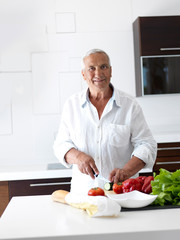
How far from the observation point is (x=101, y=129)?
2.38m

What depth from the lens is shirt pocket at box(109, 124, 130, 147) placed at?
2348 mm

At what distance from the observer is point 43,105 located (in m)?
3.86

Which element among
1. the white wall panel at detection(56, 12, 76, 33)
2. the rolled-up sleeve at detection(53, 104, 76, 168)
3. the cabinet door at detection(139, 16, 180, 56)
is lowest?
the rolled-up sleeve at detection(53, 104, 76, 168)

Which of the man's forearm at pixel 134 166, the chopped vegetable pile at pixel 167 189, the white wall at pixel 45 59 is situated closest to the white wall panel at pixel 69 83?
the white wall at pixel 45 59

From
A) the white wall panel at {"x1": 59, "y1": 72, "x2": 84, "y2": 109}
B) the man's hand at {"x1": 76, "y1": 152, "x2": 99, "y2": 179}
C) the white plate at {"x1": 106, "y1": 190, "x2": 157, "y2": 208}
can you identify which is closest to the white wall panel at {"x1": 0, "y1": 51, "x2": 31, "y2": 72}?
the white wall panel at {"x1": 59, "y1": 72, "x2": 84, "y2": 109}

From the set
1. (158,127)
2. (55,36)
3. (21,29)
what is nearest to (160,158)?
(158,127)

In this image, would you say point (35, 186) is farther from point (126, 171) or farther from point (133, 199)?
point (133, 199)

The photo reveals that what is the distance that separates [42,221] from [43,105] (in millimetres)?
2437

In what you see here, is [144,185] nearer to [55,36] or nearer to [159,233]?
[159,233]

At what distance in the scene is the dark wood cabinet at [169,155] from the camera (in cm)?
347

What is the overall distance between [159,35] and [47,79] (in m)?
1.18

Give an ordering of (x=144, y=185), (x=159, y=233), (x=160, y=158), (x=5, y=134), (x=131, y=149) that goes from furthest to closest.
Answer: (x=5, y=134) < (x=160, y=158) < (x=131, y=149) < (x=144, y=185) < (x=159, y=233)

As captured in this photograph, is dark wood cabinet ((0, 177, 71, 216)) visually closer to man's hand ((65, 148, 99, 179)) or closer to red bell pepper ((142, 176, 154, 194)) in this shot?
man's hand ((65, 148, 99, 179))

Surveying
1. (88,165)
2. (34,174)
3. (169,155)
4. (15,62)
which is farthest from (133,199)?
(15,62)
